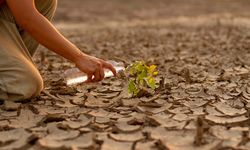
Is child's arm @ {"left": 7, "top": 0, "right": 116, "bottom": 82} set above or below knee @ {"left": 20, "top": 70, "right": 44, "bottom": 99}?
above

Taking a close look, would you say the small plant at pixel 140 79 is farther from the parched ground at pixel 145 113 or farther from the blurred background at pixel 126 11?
the blurred background at pixel 126 11

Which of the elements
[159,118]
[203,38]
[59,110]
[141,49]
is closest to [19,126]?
[59,110]

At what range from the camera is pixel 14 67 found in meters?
1.94

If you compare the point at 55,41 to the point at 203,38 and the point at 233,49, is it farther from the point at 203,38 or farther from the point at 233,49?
the point at 203,38

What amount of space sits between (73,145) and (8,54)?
0.65 meters

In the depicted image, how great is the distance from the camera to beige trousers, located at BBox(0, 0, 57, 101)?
6.29ft

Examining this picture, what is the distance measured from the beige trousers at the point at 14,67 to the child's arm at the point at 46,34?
15 cm

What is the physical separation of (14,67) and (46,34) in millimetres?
217

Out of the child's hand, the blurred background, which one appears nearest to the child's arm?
the child's hand

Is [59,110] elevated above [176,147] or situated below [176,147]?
above

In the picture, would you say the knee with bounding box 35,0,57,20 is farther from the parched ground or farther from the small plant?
the small plant

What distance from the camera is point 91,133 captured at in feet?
5.25

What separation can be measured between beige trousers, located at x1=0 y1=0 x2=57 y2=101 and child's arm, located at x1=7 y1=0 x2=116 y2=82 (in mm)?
149

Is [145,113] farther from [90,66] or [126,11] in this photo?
[126,11]
